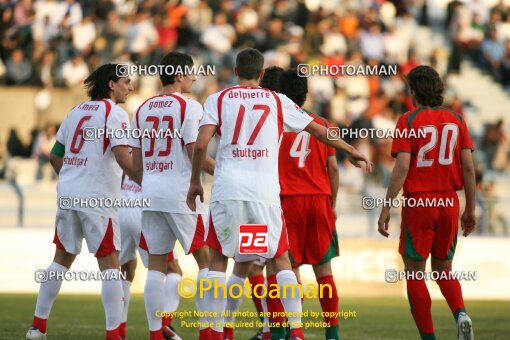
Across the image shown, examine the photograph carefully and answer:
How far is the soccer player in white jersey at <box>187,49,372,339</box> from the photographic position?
8.62 metres

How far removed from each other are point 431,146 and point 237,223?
182cm

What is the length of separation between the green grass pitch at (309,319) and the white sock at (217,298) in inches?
114

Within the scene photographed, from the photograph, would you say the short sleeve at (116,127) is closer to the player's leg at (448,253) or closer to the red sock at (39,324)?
the red sock at (39,324)

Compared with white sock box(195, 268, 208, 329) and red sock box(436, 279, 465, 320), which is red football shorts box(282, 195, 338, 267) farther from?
red sock box(436, 279, 465, 320)

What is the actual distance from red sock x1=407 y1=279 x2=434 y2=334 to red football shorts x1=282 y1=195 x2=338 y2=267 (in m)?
1.27

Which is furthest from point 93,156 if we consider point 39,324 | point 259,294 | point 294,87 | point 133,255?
point 259,294

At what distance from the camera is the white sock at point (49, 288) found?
9.63 m

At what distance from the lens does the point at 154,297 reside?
919 cm

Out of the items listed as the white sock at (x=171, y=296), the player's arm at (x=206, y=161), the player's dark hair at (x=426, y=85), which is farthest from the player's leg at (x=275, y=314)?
the player's dark hair at (x=426, y=85)

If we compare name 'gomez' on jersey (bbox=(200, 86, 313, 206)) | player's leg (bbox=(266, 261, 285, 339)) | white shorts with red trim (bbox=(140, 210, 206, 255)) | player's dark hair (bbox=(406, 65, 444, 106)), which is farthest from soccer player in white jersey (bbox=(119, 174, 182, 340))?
player's dark hair (bbox=(406, 65, 444, 106))

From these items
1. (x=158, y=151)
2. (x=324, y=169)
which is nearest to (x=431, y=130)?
(x=324, y=169)

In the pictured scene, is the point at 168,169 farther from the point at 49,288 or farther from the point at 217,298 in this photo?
the point at 49,288

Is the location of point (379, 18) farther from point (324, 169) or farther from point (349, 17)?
point (324, 169)

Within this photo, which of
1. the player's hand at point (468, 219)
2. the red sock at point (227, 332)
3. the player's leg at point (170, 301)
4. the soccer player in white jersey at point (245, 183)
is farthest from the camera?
the player's leg at point (170, 301)
